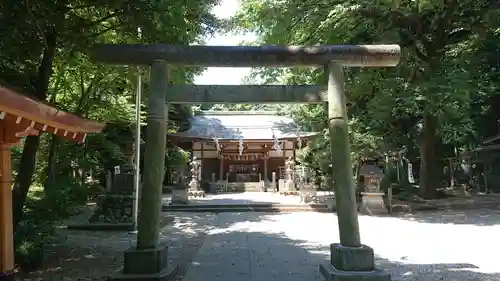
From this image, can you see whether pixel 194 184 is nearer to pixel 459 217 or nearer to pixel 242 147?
pixel 242 147

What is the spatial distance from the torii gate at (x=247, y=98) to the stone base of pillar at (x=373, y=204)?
9246mm

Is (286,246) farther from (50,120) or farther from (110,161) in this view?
(110,161)

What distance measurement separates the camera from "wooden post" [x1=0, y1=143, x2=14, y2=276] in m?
4.22

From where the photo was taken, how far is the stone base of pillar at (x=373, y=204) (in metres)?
14.6

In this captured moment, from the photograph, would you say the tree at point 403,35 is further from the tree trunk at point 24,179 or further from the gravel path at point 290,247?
the tree trunk at point 24,179

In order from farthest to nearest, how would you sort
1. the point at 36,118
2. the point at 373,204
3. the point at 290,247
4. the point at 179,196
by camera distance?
1. the point at 179,196
2. the point at 373,204
3. the point at 290,247
4. the point at 36,118

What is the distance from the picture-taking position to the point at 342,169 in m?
5.76

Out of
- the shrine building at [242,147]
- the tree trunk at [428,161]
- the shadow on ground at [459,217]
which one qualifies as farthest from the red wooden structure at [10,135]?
the shrine building at [242,147]

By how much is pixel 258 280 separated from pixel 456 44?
13.2 metres

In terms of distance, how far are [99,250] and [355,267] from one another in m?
5.68

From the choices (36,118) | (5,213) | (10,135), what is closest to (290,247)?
(5,213)

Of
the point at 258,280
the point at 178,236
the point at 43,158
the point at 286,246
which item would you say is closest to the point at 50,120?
the point at 258,280

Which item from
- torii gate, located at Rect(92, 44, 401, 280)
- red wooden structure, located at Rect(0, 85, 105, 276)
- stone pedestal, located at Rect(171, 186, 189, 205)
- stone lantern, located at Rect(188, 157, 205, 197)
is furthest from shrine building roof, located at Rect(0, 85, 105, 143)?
stone lantern, located at Rect(188, 157, 205, 197)

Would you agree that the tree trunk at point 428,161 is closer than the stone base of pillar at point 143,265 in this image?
No
